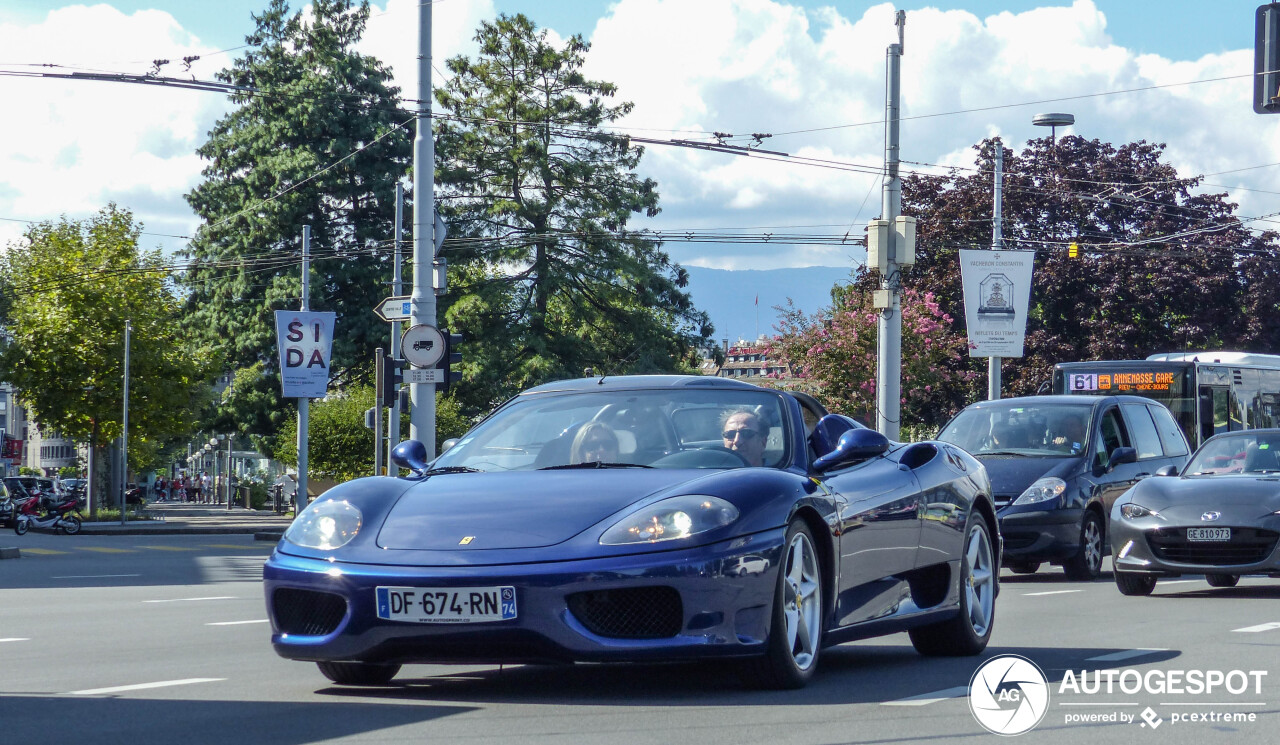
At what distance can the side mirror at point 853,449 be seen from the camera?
6965 millimetres

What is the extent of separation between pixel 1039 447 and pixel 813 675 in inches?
376

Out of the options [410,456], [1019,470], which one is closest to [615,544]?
[410,456]

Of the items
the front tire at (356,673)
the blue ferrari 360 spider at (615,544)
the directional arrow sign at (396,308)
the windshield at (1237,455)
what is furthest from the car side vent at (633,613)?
the directional arrow sign at (396,308)

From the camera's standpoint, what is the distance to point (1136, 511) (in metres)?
13.3

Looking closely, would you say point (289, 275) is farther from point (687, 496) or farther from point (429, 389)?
point (687, 496)

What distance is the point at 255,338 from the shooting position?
51.6 m

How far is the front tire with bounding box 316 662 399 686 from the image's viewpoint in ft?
22.1

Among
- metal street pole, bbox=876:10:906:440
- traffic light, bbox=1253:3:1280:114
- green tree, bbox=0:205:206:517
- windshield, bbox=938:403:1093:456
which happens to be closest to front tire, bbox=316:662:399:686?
windshield, bbox=938:403:1093:456

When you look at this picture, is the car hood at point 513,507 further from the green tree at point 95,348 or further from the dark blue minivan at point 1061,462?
the green tree at point 95,348

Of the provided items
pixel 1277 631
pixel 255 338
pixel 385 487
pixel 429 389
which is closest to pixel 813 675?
pixel 385 487

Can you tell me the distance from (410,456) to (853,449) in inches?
77.3

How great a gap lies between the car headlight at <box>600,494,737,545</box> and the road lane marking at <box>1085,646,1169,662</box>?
2.66 m

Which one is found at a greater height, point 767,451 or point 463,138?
point 463,138

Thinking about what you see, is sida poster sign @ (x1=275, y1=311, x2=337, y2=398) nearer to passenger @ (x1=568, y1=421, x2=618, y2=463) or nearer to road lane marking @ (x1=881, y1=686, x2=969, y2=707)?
passenger @ (x1=568, y1=421, x2=618, y2=463)
